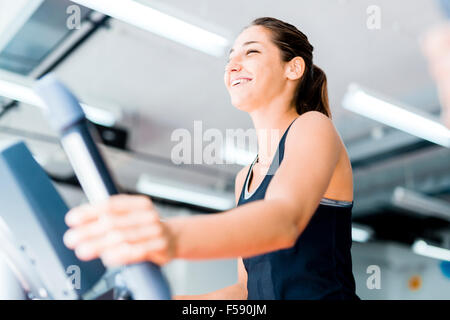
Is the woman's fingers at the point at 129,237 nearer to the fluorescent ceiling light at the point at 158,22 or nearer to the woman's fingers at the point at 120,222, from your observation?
the woman's fingers at the point at 120,222

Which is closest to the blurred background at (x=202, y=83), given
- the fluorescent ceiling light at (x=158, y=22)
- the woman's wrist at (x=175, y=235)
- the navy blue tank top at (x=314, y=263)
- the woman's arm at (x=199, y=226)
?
the fluorescent ceiling light at (x=158, y=22)

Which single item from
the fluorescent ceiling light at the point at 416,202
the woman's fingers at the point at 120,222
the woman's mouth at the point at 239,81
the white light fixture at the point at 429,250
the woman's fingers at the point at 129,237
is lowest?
the woman's fingers at the point at 129,237

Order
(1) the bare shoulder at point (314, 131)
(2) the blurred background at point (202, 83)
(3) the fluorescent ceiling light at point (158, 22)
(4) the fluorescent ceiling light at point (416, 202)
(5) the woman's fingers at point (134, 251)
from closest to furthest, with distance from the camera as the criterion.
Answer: (5) the woman's fingers at point (134, 251) → (1) the bare shoulder at point (314, 131) → (3) the fluorescent ceiling light at point (158, 22) → (2) the blurred background at point (202, 83) → (4) the fluorescent ceiling light at point (416, 202)

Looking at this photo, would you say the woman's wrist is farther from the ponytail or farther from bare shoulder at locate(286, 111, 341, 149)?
the ponytail

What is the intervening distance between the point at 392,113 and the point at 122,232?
10.6 feet

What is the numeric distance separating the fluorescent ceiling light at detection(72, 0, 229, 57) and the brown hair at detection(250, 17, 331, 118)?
1.51 metres

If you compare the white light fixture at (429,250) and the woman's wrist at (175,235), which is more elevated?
the white light fixture at (429,250)

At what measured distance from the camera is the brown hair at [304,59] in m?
0.98

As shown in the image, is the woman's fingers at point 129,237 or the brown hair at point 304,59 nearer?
the woman's fingers at point 129,237

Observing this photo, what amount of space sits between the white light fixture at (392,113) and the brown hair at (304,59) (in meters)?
2.25

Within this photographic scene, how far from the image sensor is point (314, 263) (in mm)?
805

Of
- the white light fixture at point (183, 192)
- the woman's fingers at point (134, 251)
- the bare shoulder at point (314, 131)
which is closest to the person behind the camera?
the woman's fingers at point (134, 251)

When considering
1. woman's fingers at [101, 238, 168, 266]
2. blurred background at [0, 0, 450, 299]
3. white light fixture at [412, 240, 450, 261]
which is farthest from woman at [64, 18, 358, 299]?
white light fixture at [412, 240, 450, 261]

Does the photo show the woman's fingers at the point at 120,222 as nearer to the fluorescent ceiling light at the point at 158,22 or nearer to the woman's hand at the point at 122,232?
the woman's hand at the point at 122,232
